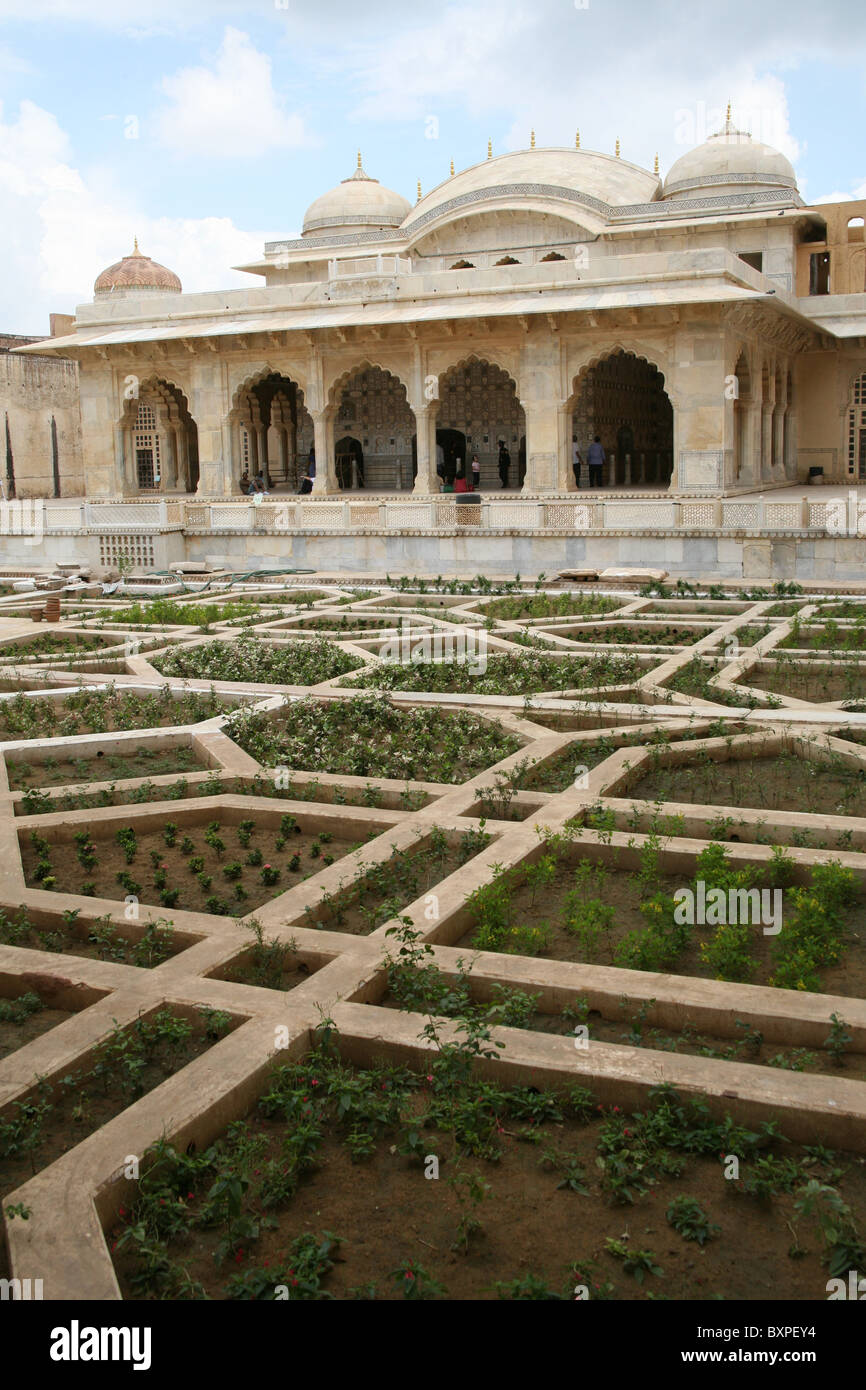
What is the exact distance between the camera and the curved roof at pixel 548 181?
23.8 metres

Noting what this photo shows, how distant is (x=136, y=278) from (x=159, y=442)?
5.96m

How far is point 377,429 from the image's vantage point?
2502cm

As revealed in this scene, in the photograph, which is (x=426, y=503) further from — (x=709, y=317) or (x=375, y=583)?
(x=709, y=317)

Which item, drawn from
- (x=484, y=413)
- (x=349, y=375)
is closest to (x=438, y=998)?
(x=349, y=375)

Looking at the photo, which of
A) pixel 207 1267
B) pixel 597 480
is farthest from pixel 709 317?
pixel 207 1267

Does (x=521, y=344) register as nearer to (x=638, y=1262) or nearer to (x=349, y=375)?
(x=349, y=375)

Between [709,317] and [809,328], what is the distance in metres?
5.52

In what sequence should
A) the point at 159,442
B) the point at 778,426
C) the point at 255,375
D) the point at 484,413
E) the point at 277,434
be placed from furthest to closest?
1. the point at 159,442
2. the point at 277,434
3. the point at 484,413
4. the point at 778,426
5. the point at 255,375

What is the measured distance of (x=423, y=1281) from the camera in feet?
8.50

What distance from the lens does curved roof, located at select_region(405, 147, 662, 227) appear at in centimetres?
2381

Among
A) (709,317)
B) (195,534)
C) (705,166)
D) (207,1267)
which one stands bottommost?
(207,1267)

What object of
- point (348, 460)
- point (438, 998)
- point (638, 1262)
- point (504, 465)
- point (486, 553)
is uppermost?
point (348, 460)

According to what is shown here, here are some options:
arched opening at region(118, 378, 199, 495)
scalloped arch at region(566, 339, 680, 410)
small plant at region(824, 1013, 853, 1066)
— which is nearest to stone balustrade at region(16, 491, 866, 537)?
scalloped arch at region(566, 339, 680, 410)

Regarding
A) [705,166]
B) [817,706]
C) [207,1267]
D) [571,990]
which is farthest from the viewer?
[705,166]
